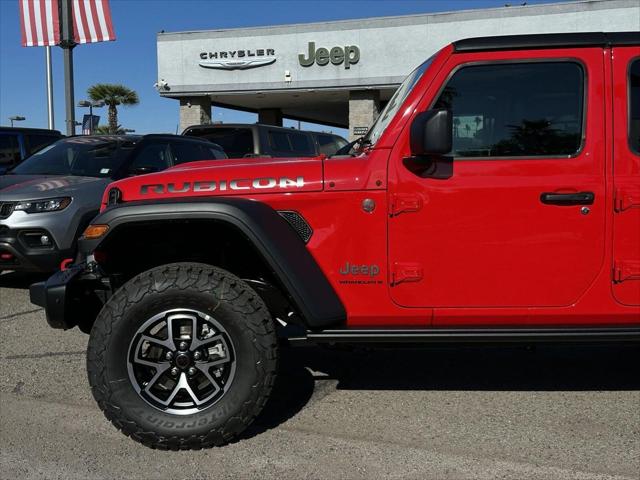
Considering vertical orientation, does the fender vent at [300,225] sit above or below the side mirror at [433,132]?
below

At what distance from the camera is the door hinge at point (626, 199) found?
3.00 meters

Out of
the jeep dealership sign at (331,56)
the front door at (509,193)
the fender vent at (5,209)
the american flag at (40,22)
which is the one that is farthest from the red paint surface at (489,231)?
the jeep dealership sign at (331,56)

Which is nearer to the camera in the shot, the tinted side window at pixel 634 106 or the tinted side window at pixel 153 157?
the tinted side window at pixel 634 106

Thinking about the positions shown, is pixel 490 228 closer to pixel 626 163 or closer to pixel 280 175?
pixel 626 163

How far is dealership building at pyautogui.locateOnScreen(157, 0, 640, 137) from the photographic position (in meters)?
20.3

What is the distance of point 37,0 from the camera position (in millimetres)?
11727

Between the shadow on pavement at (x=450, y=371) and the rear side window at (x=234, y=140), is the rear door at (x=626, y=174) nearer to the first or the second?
the shadow on pavement at (x=450, y=371)

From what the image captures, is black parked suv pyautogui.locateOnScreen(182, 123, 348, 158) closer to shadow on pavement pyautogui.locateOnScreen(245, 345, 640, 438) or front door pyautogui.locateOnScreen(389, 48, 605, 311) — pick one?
shadow on pavement pyautogui.locateOnScreen(245, 345, 640, 438)

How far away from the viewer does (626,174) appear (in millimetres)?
3016

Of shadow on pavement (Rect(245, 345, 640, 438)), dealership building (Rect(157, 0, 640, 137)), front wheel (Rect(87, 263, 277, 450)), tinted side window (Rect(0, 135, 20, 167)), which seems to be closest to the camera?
front wheel (Rect(87, 263, 277, 450))

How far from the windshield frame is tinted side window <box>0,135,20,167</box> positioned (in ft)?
25.4

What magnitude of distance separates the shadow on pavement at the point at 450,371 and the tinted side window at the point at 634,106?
1.24 metres

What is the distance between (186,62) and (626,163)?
948 inches

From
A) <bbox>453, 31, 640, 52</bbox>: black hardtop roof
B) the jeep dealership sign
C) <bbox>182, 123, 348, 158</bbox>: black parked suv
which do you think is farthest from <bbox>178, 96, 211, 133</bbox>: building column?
<bbox>453, 31, 640, 52</bbox>: black hardtop roof
